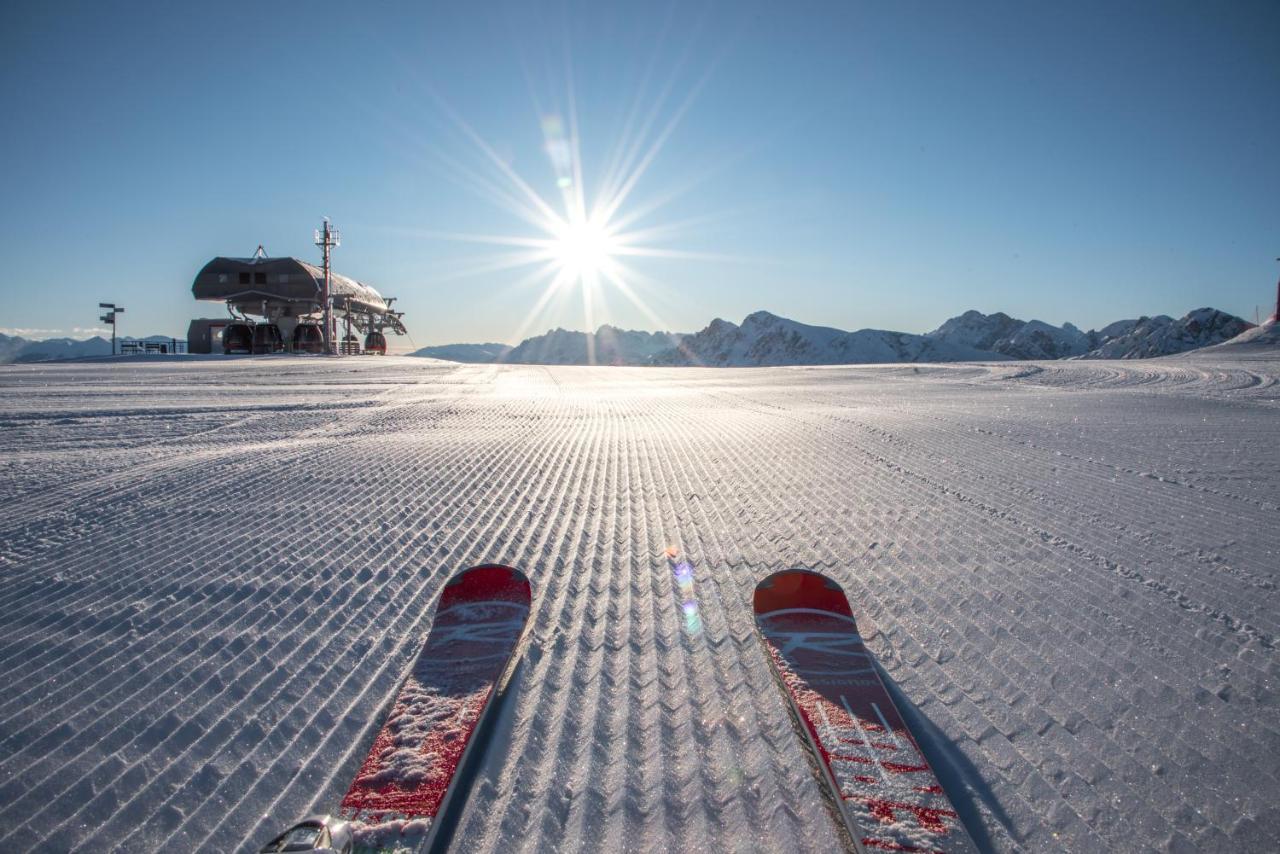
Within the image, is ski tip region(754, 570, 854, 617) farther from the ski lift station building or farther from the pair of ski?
the ski lift station building

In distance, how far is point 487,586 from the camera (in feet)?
9.28

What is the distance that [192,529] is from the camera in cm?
391

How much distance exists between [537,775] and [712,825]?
0.52 meters

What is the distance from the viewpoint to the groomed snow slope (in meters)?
1.69

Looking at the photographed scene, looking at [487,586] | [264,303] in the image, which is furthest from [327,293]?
[487,586]

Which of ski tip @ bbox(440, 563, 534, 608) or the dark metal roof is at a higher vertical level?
the dark metal roof

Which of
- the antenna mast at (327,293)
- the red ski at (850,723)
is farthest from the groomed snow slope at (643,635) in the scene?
the antenna mast at (327,293)

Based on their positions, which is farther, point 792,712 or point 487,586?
point 487,586

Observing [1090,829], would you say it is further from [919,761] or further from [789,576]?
[789,576]

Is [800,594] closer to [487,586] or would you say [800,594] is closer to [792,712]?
[792,712]

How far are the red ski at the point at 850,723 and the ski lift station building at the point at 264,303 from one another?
49.9 m

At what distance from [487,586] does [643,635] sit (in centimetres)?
76

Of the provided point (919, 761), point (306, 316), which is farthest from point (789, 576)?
point (306, 316)

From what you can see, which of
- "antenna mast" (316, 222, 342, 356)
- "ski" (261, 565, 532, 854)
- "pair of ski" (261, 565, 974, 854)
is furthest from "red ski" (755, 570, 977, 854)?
"antenna mast" (316, 222, 342, 356)
